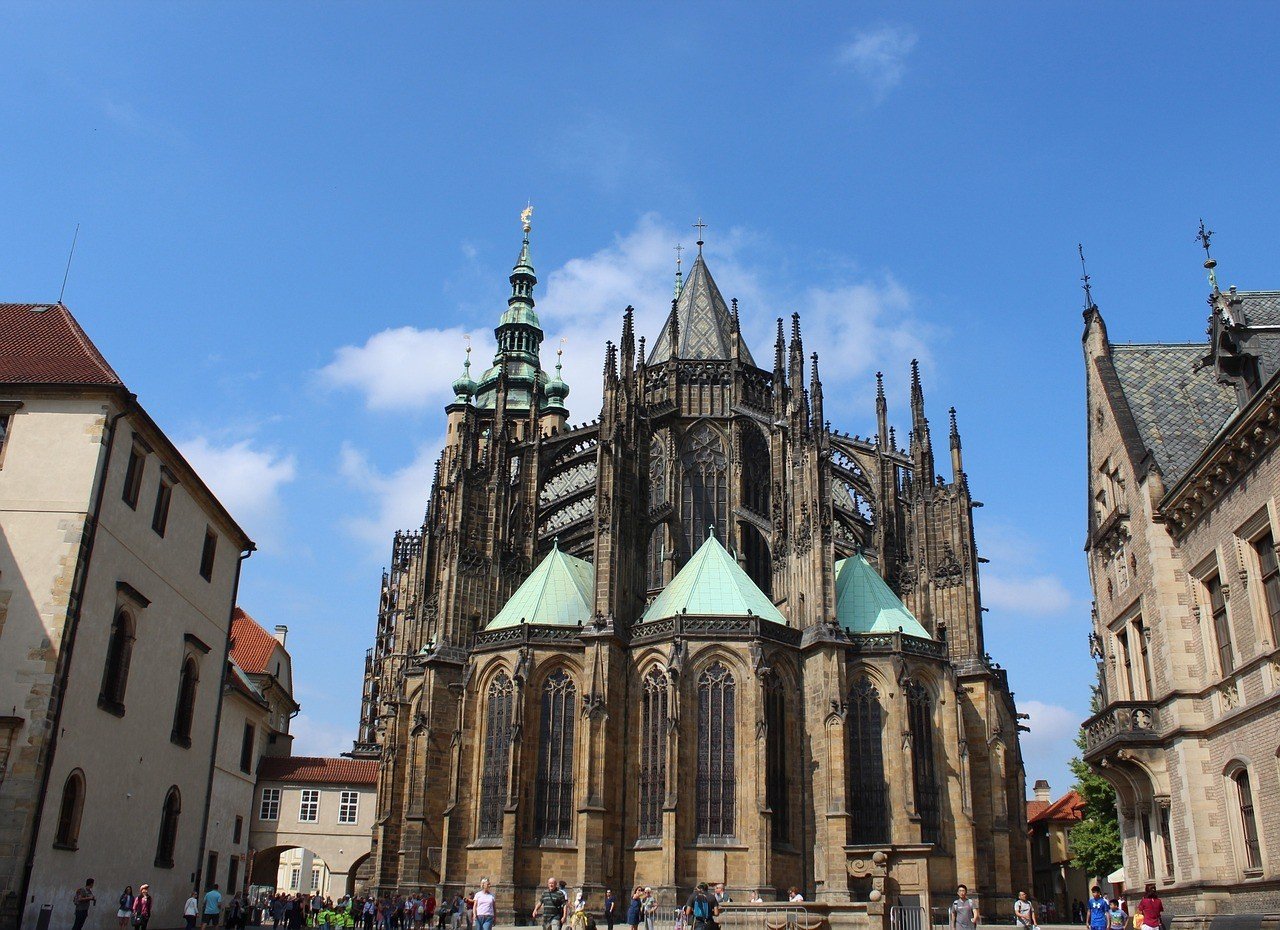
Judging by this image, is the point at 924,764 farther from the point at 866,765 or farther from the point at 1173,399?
the point at 1173,399

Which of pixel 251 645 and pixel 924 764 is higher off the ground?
pixel 251 645

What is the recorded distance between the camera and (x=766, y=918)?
2214cm

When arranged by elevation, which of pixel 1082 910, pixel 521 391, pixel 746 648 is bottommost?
pixel 1082 910

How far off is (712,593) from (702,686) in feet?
10.5

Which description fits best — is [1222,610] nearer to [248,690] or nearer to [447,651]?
[447,651]

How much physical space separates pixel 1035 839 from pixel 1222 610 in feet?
153

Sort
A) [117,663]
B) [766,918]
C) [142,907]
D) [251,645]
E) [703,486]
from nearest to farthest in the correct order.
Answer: [142,907], [766,918], [117,663], [703,486], [251,645]

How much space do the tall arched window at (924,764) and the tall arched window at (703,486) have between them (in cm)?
1042

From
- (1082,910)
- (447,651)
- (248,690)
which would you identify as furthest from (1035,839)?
(248,690)

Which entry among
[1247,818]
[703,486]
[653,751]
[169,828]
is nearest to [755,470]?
[703,486]

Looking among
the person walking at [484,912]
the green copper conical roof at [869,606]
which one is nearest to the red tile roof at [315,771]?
the green copper conical roof at [869,606]

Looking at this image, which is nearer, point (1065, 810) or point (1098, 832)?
point (1098, 832)

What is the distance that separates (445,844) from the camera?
3434cm

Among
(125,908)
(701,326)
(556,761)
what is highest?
(701,326)
